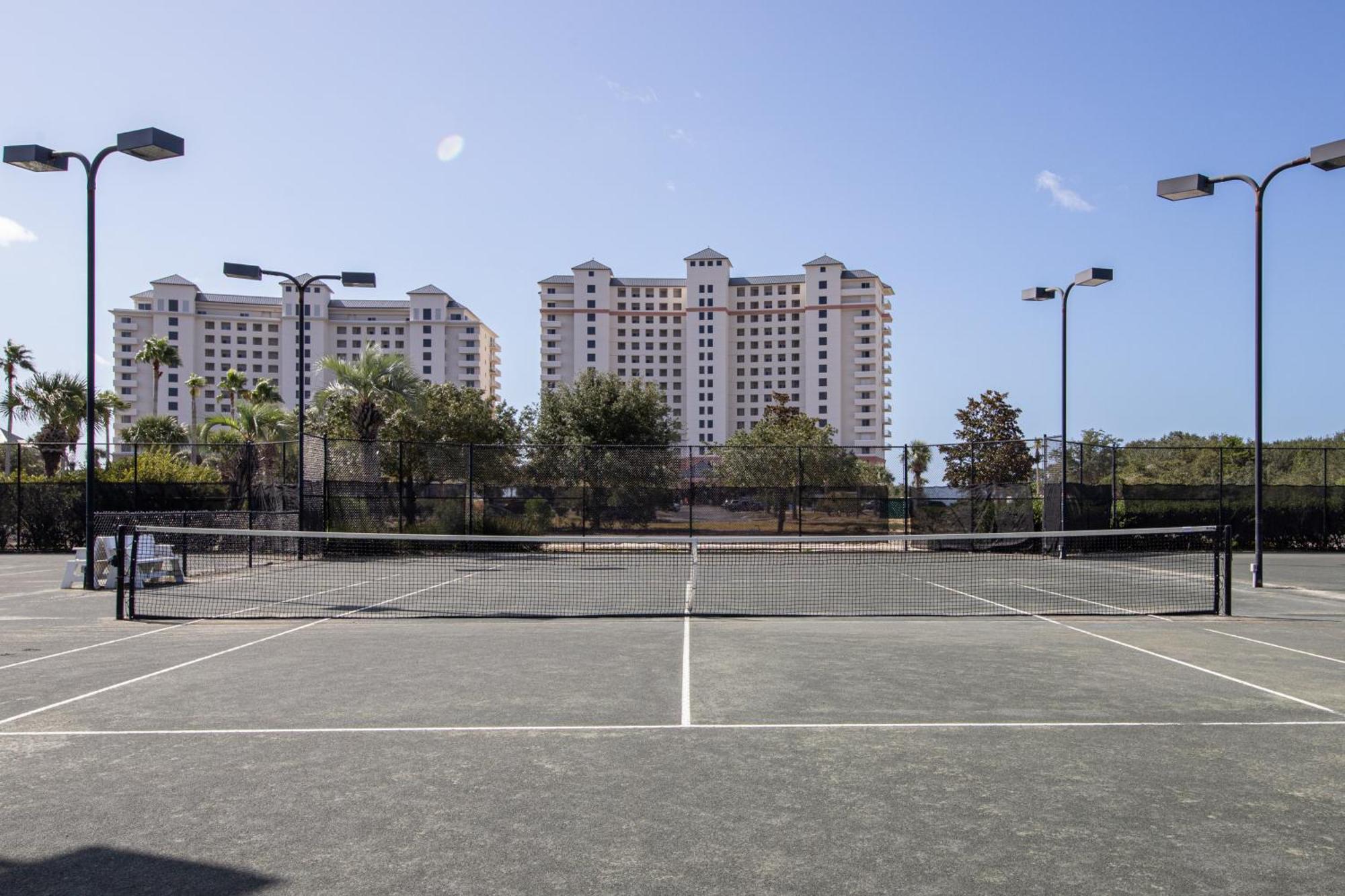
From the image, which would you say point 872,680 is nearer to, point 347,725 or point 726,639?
point 726,639

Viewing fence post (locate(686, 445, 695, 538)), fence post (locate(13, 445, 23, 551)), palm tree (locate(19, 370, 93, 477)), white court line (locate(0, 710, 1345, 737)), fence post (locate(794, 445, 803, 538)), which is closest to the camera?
white court line (locate(0, 710, 1345, 737))

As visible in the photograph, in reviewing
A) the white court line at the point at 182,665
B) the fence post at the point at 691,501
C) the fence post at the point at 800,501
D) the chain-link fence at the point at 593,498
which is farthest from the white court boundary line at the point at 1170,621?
the fence post at the point at 691,501

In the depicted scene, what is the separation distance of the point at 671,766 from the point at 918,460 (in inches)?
1180

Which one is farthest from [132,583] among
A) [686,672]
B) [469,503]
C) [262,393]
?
[262,393]

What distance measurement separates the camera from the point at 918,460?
3478 cm

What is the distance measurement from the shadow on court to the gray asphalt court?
0.02 metres

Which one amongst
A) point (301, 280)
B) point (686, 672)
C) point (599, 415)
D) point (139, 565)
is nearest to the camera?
point (686, 672)

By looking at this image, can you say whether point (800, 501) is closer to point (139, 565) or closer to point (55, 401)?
point (139, 565)

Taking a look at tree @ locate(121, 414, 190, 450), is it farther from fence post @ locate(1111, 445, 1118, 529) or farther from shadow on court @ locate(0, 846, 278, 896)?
shadow on court @ locate(0, 846, 278, 896)

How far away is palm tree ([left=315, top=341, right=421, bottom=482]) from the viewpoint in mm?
31469

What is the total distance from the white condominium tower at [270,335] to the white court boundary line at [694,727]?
151 meters

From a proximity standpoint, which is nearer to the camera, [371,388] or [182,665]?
[182,665]

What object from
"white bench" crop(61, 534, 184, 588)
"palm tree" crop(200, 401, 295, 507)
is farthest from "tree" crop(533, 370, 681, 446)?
"white bench" crop(61, 534, 184, 588)

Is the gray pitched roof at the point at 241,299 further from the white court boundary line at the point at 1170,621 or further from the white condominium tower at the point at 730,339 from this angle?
the white court boundary line at the point at 1170,621
